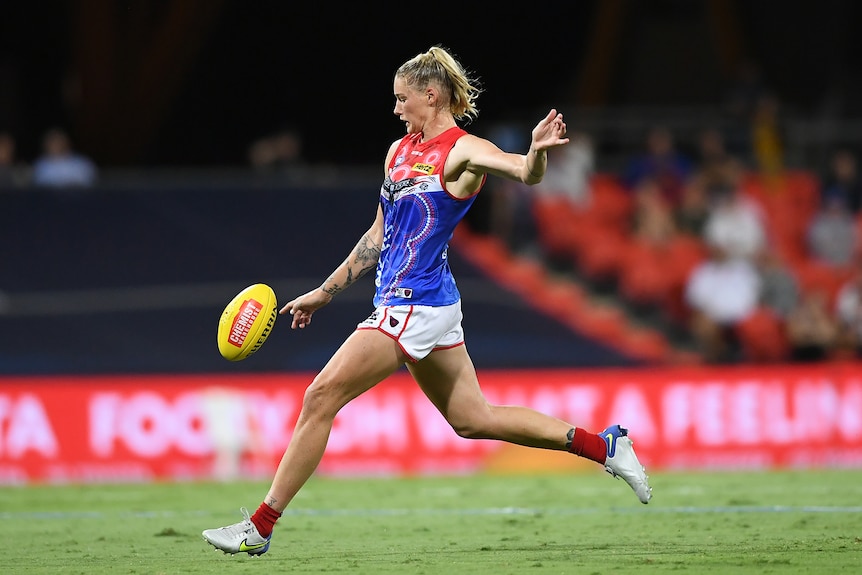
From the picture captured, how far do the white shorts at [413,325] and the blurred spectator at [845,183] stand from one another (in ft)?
40.3

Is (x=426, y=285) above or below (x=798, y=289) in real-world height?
below

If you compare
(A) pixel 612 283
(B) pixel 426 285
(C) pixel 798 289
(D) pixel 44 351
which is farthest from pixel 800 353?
(B) pixel 426 285

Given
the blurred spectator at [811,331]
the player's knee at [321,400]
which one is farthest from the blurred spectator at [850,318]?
the player's knee at [321,400]

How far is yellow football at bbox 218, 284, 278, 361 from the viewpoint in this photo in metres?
7.71

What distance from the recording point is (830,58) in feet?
78.9

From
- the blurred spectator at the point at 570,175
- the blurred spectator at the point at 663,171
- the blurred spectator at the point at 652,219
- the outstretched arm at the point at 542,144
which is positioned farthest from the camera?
the blurred spectator at the point at 663,171

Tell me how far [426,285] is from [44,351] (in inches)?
376

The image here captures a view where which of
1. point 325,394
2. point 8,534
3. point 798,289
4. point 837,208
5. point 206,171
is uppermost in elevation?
point 206,171

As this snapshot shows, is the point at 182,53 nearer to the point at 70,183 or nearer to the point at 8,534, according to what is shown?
the point at 70,183

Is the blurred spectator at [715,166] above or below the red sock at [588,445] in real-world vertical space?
above

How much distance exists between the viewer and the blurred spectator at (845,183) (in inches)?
733

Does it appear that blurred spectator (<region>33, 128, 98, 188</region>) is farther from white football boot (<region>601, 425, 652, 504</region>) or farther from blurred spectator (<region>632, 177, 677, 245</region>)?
white football boot (<region>601, 425, 652, 504</region>)

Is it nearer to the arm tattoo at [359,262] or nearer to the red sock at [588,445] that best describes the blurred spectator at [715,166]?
the red sock at [588,445]

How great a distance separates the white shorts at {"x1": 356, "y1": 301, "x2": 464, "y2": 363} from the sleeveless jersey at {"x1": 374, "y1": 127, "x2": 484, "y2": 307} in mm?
43
